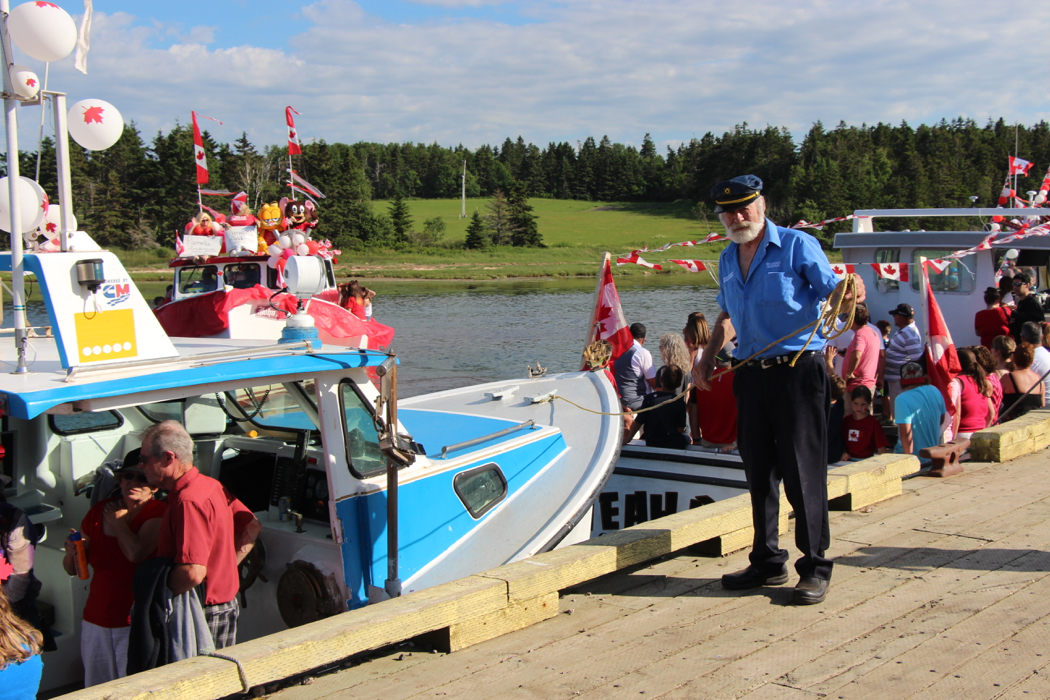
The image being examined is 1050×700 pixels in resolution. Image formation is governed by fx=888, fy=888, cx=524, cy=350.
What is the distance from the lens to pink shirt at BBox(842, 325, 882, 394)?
29.3 ft

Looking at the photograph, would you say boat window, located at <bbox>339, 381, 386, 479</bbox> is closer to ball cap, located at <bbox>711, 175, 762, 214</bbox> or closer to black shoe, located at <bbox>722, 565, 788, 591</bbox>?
black shoe, located at <bbox>722, 565, 788, 591</bbox>

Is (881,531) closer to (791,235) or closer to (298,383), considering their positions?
(791,235)

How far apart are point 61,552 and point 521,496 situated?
7.88ft

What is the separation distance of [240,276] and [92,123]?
12183 millimetres

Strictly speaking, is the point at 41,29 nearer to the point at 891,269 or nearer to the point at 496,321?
the point at 891,269

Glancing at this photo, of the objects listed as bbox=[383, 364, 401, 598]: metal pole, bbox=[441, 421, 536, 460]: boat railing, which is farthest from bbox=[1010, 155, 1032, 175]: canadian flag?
bbox=[383, 364, 401, 598]: metal pole

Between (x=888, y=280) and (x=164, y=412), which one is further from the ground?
(x=888, y=280)

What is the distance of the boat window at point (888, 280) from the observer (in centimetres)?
1351

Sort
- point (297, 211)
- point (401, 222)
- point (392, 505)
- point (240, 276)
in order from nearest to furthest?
point (392, 505) → point (297, 211) → point (240, 276) → point (401, 222)

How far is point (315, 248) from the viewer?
16.5 m

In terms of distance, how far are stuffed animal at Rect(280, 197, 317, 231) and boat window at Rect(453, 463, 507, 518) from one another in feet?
39.9

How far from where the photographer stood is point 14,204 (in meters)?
3.60

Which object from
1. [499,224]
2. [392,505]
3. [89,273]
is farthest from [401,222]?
[89,273]

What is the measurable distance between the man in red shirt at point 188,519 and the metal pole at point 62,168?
0.94 m
